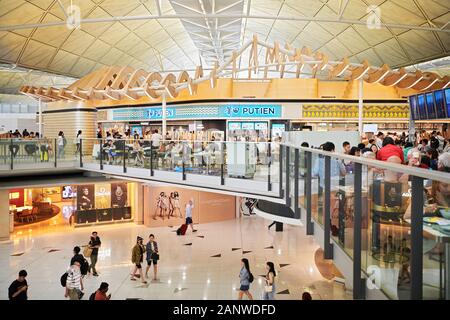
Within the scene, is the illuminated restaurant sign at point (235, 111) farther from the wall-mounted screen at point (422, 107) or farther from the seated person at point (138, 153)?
the seated person at point (138, 153)

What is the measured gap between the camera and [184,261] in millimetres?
13516

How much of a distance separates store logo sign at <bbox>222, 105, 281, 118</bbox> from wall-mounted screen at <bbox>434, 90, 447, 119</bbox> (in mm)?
7218

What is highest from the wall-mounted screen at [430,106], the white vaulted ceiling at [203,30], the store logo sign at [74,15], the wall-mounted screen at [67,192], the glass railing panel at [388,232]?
the white vaulted ceiling at [203,30]

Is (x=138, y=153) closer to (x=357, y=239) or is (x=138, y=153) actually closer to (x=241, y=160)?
(x=241, y=160)

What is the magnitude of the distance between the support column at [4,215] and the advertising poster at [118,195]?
495 cm

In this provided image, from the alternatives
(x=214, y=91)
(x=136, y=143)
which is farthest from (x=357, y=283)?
(x=214, y=91)

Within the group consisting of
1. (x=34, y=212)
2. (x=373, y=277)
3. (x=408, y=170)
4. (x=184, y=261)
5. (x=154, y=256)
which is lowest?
(x=184, y=261)

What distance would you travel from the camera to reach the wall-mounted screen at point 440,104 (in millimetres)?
14938

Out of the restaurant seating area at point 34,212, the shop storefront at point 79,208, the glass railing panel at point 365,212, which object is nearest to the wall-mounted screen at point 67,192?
the shop storefront at point 79,208

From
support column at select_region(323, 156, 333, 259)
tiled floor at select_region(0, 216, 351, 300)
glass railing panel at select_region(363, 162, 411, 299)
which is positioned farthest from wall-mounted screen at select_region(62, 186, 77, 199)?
glass railing panel at select_region(363, 162, 411, 299)

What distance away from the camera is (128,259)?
13.7 m

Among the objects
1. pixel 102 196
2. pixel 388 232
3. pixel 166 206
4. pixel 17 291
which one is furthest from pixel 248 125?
pixel 388 232

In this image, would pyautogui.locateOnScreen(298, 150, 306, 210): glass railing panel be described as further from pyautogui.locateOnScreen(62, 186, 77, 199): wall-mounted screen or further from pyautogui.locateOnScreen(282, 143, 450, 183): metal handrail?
pyautogui.locateOnScreen(62, 186, 77, 199): wall-mounted screen

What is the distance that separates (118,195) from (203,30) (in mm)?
13893
